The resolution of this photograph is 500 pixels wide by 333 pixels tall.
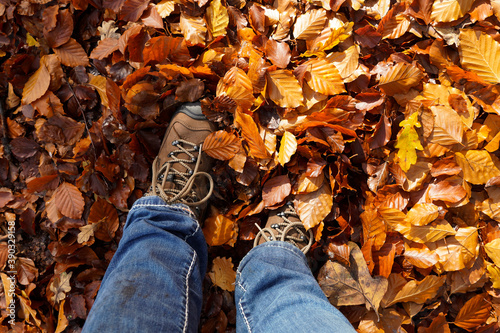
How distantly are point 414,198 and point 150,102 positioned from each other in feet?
3.29

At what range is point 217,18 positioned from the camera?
3.84ft

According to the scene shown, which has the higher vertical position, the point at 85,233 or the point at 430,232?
the point at 430,232

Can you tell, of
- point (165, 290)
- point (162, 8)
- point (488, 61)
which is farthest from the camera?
point (162, 8)

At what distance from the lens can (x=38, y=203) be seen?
124 centimetres

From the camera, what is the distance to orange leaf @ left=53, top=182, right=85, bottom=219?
1.18 metres

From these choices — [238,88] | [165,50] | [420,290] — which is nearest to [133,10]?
[165,50]

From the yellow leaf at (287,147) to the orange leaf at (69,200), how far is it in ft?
2.49

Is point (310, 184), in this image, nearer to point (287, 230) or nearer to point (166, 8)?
point (287, 230)

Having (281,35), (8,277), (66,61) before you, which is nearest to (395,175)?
(281,35)

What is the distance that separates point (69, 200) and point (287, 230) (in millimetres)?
819

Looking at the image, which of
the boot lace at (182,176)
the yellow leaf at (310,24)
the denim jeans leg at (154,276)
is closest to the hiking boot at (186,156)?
the boot lace at (182,176)

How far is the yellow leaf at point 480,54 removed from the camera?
1069mm

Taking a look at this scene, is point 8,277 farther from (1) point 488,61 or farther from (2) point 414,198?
(1) point 488,61

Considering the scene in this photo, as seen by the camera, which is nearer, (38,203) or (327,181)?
(327,181)
